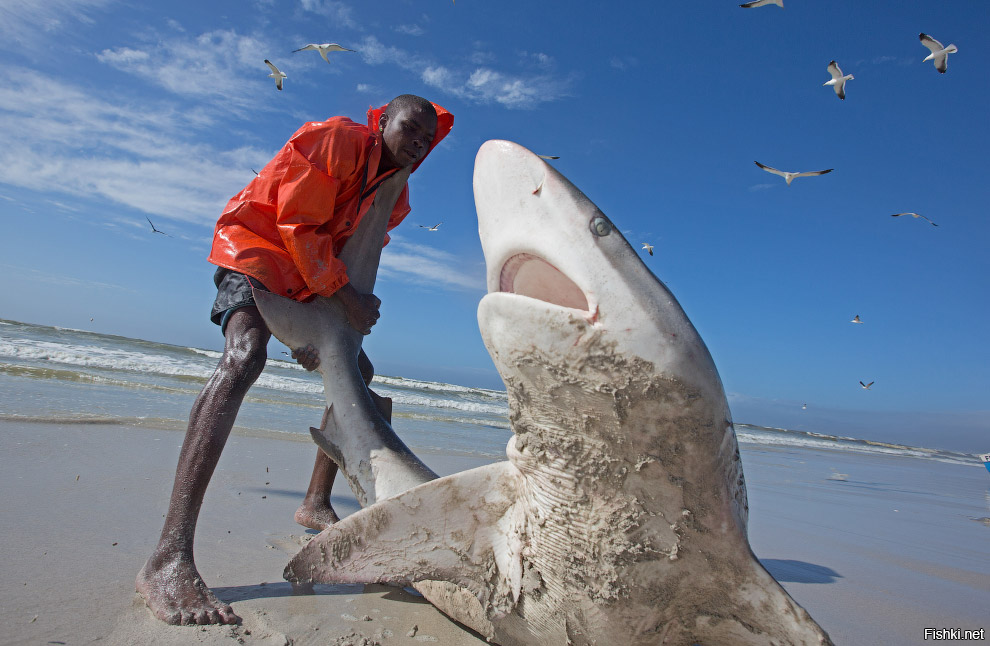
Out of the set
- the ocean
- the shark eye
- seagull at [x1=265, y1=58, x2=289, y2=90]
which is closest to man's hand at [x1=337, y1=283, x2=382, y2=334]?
the shark eye

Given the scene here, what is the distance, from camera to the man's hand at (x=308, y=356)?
93.4 inches

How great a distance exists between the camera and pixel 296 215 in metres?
2.31

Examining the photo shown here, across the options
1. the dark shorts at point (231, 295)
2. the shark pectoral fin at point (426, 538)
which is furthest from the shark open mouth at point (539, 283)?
the dark shorts at point (231, 295)

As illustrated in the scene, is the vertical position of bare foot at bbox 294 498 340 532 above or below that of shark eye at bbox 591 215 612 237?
below

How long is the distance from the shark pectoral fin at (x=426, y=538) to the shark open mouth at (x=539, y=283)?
583mm

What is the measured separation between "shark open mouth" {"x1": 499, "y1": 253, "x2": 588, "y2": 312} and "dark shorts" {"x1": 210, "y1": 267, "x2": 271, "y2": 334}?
1.23m

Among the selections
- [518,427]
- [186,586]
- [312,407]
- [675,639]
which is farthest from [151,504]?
[312,407]

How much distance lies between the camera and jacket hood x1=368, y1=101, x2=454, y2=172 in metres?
2.95

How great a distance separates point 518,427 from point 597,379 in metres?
0.34

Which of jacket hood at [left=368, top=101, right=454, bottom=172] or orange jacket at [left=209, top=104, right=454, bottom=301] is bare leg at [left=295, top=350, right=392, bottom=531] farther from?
jacket hood at [left=368, top=101, right=454, bottom=172]

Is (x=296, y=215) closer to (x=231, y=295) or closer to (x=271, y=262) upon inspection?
(x=271, y=262)

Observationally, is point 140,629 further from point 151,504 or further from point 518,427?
point 151,504

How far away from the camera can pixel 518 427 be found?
165cm

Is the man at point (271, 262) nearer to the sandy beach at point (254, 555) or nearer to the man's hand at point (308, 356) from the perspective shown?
the man's hand at point (308, 356)
